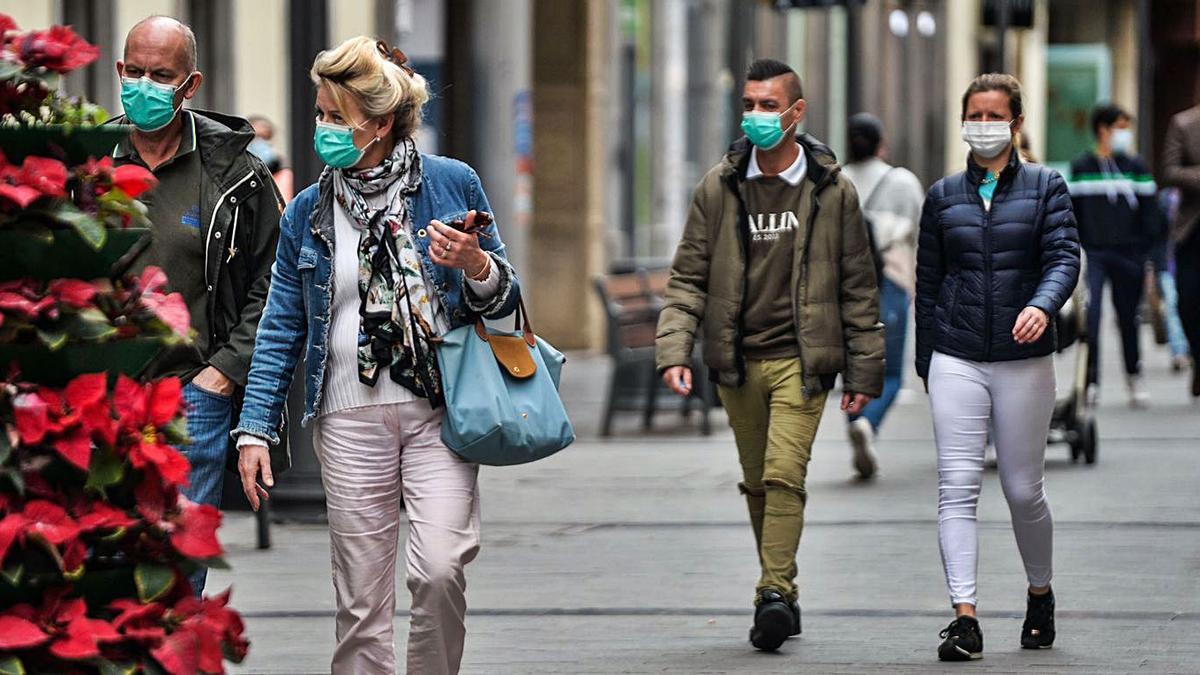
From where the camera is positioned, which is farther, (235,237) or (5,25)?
(235,237)

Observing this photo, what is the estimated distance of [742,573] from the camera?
8812 millimetres

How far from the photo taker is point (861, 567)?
A: 886 cm

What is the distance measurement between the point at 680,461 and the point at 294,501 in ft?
10.4

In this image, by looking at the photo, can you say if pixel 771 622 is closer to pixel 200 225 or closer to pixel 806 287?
pixel 806 287

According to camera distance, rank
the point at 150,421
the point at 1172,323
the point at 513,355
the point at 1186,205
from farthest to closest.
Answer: the point at 1172,323
the point at 1186,205
the point at 513,355
the point at 150,421

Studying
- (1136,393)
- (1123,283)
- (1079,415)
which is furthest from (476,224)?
(1136,393)

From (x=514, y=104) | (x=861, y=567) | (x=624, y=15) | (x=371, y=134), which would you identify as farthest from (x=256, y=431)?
(x=624, y=15)

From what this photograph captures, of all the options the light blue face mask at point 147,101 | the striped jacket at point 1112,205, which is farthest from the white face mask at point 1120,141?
the light blue face mask at point 147,101

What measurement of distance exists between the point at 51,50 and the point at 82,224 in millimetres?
313

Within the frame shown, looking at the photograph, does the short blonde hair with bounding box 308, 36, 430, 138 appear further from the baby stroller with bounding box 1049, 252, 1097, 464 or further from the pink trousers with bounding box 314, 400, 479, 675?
the baby stroller with bounding box 1049, 252, 1097, 464

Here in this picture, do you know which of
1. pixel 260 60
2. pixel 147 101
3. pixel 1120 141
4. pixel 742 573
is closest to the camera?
pixel 147 101

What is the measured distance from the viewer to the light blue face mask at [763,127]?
7.32m

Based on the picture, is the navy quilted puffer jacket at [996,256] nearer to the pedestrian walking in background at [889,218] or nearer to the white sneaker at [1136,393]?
the pedestrian walking in background at [889,218]

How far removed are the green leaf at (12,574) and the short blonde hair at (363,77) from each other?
60.6 inches
